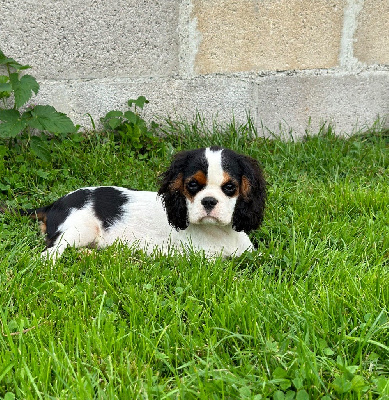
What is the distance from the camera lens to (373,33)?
5156mm

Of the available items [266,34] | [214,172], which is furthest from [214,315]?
[266,34]

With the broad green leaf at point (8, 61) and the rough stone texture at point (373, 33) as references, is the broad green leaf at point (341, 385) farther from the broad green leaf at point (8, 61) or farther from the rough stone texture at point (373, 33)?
the rough stone texture at point (373, 33)

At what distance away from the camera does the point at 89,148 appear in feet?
15.2

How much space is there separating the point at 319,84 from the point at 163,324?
3.75m

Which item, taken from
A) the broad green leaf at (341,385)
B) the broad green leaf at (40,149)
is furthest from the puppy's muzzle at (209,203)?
the broad green leaf at (40,149)

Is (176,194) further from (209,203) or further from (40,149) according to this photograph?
(40,149)

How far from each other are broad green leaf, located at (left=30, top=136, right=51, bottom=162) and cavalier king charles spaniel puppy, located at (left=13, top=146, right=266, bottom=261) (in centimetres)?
77

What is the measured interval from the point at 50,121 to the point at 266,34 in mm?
2229

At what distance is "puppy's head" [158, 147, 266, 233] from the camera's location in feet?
9.46

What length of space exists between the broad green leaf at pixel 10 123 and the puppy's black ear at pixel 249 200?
6.55 ft

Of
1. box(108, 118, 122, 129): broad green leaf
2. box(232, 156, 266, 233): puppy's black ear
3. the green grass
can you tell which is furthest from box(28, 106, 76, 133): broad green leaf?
box(232, 156, 266, 233): puppy's black ear

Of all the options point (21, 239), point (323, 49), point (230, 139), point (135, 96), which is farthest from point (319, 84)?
point (21, 239)

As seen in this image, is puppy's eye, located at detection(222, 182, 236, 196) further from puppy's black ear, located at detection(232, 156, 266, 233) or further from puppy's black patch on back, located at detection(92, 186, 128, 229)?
puppy's black patch on back, located at detection(92, 186, 128, 229)

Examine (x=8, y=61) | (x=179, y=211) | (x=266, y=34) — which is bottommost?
(x=179, y=211)
